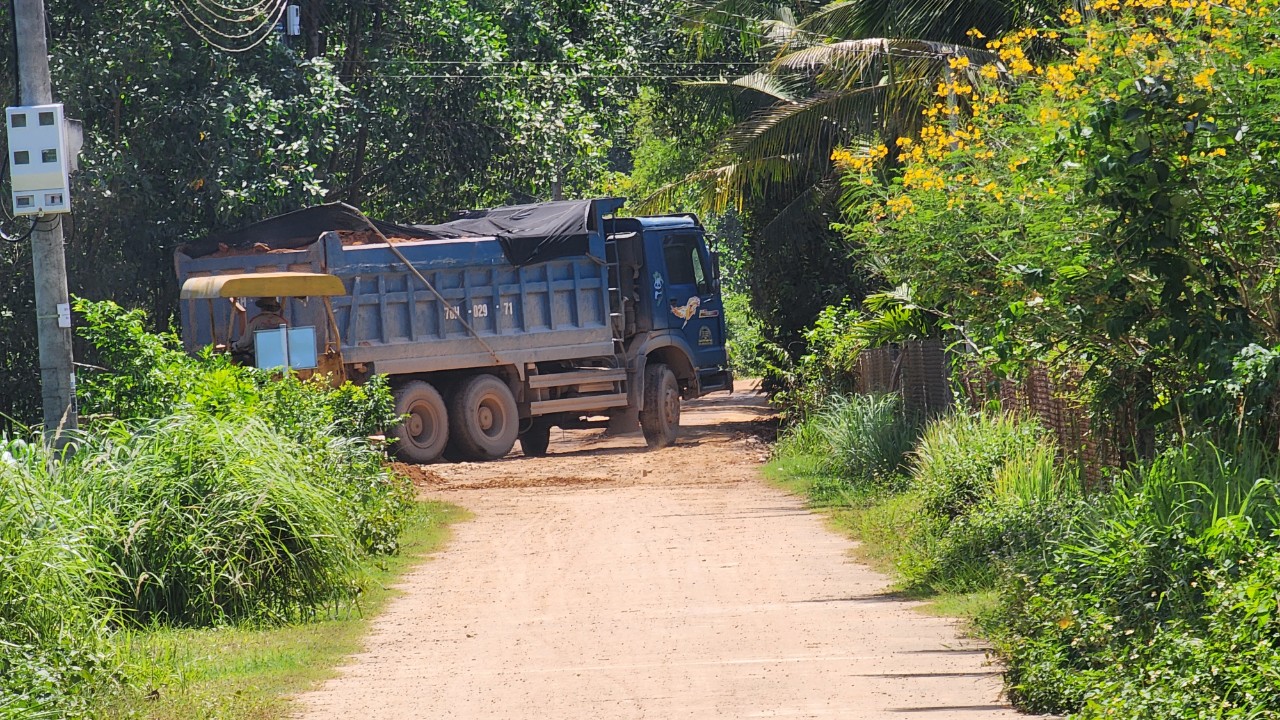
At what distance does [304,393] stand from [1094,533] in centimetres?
845

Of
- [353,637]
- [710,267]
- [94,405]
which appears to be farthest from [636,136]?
[353,637]

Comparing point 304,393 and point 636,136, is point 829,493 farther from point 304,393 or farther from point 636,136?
point 636,136

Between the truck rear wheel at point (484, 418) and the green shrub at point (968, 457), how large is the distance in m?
9.55

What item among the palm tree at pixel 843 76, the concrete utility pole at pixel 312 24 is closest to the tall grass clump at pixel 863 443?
the palm tree at pixel 843 76

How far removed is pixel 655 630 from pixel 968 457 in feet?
14.1

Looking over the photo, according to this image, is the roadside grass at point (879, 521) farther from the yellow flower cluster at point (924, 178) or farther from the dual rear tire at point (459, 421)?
the dual rear tire at point (459, 421)

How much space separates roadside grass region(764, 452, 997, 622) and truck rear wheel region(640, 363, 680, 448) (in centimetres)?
421

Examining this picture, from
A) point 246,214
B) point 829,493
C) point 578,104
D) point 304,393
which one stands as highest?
point 578,104

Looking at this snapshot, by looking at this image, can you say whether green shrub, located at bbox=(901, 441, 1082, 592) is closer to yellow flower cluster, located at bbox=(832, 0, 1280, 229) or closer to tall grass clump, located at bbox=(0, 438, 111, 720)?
yellow flower cluster, located at bbox=(832, 0, 1280, 229)

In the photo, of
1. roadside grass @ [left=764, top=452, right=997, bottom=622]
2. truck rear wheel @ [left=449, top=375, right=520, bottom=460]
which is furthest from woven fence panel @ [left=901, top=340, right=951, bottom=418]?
truck rear wheel @ [left=449, top=375, right=520, bottom=460]

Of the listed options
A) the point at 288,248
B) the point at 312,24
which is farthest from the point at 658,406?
the point at 312,24

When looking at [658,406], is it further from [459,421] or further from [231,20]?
[231,20]

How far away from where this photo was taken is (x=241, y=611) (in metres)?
10.1

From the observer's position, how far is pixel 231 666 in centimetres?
865
